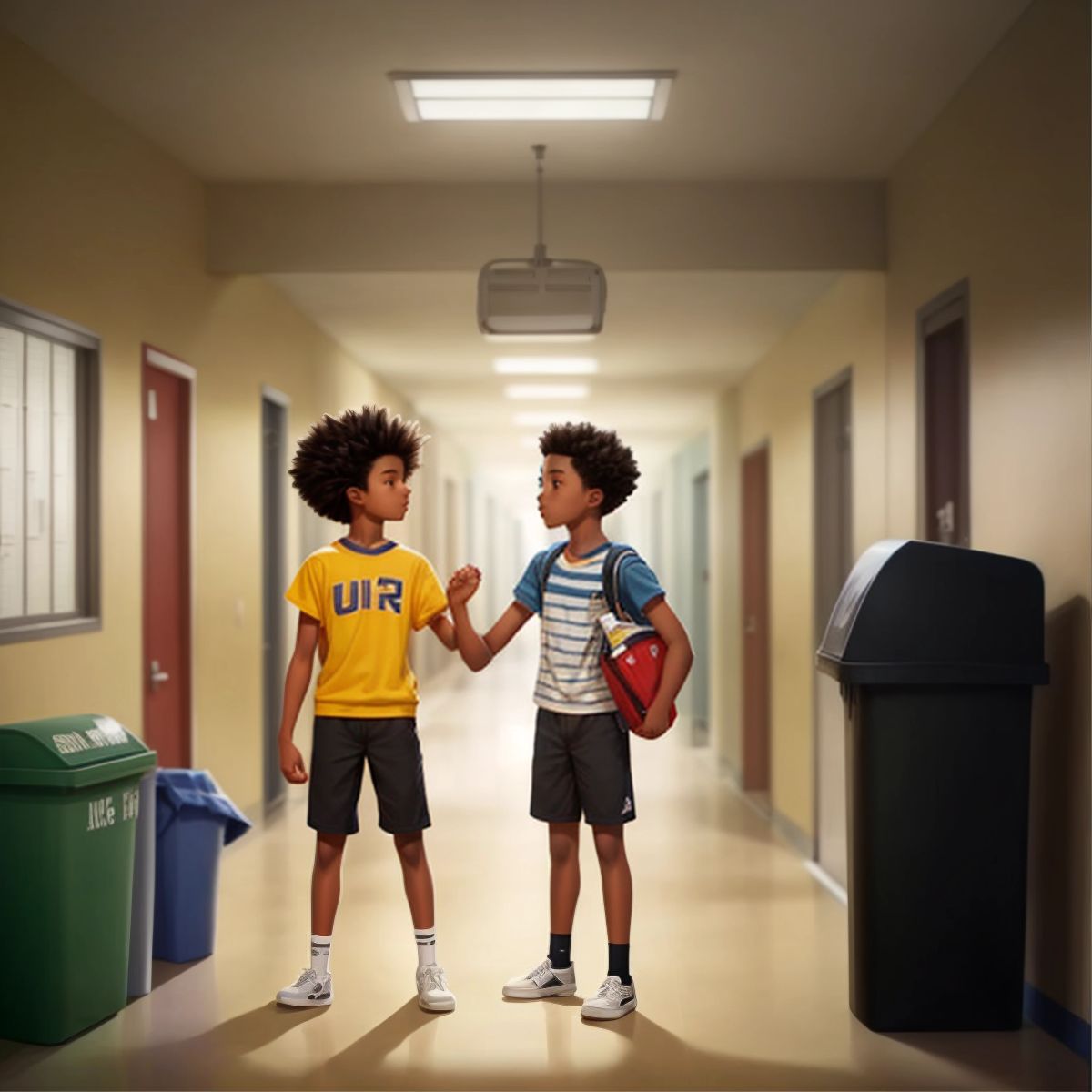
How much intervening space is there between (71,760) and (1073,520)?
2554 mm

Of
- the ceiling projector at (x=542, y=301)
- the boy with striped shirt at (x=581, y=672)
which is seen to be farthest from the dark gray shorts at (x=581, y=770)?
the ceiling projector at (x=542, y=301)

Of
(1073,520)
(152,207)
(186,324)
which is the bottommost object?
(1073,520)

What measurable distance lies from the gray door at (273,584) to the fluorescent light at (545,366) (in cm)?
210

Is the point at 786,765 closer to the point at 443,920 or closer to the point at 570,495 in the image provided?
the point at 443,920

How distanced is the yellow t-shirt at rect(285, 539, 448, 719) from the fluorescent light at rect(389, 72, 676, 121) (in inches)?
65.8

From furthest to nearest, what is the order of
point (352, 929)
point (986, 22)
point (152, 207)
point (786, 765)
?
point (786, 765) < point (152, 207) < point (352, 929) < point (986, 22)

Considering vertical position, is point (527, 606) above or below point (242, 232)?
below

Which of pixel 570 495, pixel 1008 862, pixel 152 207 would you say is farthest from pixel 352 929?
pixel 152 207

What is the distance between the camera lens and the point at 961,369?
460cm

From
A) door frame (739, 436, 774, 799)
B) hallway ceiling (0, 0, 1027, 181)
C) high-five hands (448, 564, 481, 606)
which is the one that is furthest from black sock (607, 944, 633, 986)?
door frame (739, 436, 774, 799)

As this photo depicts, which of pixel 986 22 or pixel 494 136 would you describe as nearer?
pixel 986 22

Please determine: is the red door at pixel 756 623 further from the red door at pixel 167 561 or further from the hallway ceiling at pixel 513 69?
the red door at pixel 167 561

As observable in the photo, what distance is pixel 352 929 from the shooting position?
15.2ft

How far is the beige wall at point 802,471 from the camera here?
552cm
